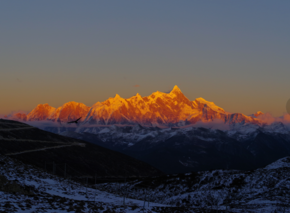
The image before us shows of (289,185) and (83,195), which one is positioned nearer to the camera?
(83,195)

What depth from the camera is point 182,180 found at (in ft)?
392

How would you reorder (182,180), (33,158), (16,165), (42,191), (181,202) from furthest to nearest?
(33,158) < (182,180) < (181,202) < (16,165) < (42,191)

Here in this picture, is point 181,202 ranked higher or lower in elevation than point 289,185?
lower

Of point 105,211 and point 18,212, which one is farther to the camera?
point 105,211

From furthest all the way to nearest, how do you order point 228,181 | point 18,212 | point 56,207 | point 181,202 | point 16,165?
point 228,181
point 181,202
point 16,165
point 56,207
point 18,212

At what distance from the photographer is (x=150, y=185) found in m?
121

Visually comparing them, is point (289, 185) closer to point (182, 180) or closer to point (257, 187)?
point (257, 187)

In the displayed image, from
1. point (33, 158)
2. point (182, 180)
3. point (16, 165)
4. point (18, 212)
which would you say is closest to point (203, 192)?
point (182, 180)

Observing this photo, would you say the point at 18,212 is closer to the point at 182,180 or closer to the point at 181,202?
the point at 181,202

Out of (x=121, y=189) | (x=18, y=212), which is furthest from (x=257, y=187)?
(x=18, y=212)

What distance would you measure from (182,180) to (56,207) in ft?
249

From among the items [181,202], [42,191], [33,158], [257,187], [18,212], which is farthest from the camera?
[33,158]

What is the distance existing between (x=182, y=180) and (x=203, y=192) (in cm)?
2855

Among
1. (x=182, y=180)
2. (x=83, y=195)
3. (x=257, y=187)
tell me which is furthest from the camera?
(x=182, y=180)
